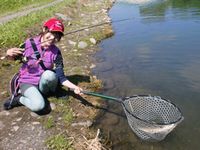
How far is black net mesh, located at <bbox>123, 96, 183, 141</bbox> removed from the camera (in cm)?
781

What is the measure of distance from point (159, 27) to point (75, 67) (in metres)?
10.5

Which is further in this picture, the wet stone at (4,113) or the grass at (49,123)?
the wet stone at (4,113)

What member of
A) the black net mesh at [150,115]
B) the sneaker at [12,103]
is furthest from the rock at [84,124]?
the sneaker at [12,103]

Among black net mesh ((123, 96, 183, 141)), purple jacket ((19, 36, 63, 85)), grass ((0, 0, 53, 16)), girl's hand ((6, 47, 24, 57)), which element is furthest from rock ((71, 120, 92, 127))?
grass ((0, 0, 53, 16))

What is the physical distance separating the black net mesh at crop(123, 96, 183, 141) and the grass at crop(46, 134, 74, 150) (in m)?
1.59

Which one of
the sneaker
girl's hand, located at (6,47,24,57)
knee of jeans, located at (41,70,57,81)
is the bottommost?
the sneaker

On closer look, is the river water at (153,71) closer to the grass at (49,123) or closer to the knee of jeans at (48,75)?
the grass at (49,123)

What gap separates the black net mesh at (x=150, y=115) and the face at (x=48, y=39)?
245cm

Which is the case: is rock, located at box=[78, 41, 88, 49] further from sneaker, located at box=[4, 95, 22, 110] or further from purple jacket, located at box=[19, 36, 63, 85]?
sneaker, located at box=[4, 95, 22, 110]

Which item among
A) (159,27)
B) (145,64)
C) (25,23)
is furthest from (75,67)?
(159,27)

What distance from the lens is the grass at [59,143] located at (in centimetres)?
784

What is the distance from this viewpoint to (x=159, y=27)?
22328 millimetres

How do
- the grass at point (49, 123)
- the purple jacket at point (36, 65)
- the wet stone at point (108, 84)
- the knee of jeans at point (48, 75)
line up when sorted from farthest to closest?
the wet stone at point (108, 84) < the purple jacket at point (36, 65) < the knee of jeans at point (48, 75) < the grass at point (49, 123)

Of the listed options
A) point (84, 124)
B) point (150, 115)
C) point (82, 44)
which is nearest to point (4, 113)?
point (84, 124)
